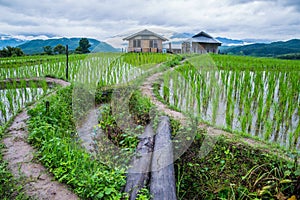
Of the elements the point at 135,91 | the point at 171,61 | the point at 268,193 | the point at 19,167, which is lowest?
the point at 268,193

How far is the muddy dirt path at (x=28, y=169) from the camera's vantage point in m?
2.04

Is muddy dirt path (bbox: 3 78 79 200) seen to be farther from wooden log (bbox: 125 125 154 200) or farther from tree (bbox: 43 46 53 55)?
tree (bbox: 43 46 53 55)

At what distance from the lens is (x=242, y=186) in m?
2.30

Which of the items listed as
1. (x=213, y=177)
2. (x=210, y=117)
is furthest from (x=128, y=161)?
(x=210, y=117)

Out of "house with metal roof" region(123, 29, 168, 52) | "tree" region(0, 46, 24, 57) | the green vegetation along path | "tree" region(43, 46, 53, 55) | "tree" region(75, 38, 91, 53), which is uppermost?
"tree" region(75, 38, 91, 53)

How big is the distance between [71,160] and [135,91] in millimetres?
2838

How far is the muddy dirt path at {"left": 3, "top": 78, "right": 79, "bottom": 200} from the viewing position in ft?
6.69

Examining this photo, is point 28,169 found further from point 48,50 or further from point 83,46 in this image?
point 83,46

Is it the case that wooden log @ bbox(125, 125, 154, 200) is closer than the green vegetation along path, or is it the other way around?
wooden log @ bbox(125, 125, 154, 200)

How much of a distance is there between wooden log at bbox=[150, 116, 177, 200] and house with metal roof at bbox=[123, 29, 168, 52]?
1387mm

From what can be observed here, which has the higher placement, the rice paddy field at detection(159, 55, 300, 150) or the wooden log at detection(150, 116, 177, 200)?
the rice paddy field at detection(159, 55, 300, 150)

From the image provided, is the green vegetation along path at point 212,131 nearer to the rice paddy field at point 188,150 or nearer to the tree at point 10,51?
the rice paddy field at point 188,150

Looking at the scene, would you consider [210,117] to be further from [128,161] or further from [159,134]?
[128,161]

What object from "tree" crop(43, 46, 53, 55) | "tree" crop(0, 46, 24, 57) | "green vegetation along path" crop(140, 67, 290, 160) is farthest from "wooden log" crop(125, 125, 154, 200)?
"tree" crop(43, 46, 53, 55)
